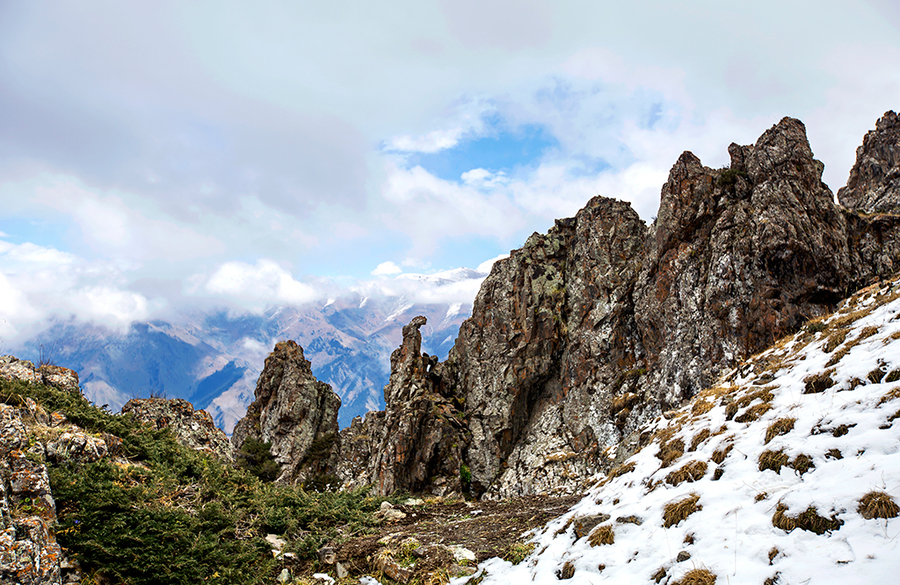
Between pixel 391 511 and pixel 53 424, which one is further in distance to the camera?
pixel 391 511

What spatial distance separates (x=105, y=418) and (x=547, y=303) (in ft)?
108

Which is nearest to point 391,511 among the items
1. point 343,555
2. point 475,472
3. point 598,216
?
point 343,555

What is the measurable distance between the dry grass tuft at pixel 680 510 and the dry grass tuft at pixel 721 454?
5.15ft

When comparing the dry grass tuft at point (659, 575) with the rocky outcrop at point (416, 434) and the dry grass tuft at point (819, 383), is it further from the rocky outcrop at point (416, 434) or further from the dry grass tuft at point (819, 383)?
the rocky outcrop at point (416, 434)

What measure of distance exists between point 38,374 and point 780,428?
27.4 metres

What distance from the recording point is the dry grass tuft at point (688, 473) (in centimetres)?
1091

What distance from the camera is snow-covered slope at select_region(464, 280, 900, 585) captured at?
6555mm

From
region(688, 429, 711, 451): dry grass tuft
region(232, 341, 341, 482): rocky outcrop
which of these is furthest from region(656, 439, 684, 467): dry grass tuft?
region(232, 341, 341, 482): rocky outcrop

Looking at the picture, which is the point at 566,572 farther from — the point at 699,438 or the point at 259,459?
the point at 259,459

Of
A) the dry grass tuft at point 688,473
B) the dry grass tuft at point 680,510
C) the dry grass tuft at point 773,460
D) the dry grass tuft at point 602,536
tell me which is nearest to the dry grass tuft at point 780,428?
the dry grass tuft at point 773,460

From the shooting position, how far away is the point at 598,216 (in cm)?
3934

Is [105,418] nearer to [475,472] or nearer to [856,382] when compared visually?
[856,382]

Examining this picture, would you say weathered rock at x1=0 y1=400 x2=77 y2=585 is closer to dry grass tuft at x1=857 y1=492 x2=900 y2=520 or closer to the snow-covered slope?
the snow-covered slope

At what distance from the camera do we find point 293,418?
50.9 meters
